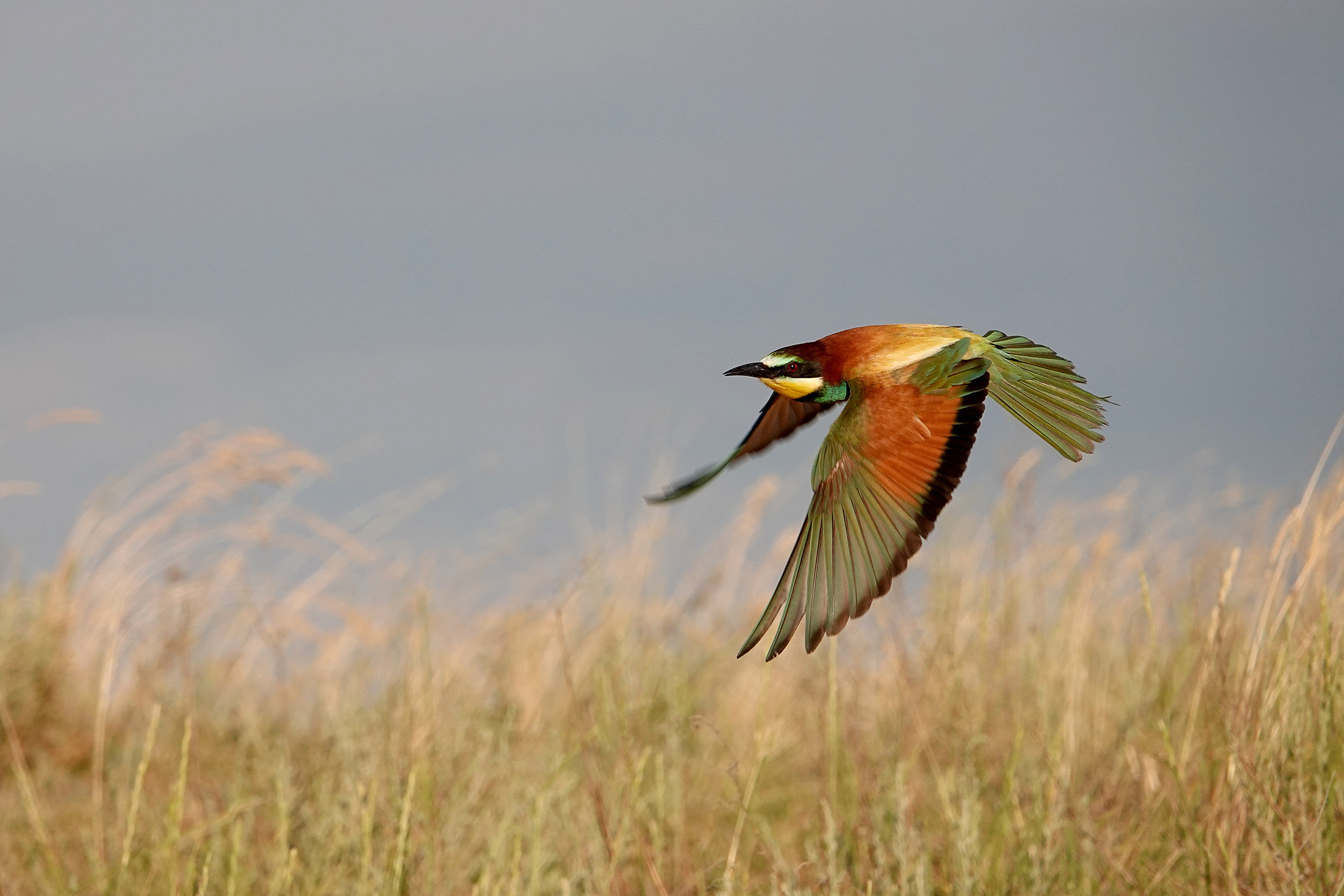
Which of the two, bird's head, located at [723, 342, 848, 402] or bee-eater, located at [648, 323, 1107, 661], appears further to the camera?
bird's head, located at [723, 342, 848, 402]

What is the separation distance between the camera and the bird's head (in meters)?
1.87

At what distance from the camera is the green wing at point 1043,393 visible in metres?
2.12

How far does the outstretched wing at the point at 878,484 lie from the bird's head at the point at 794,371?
0.08 m

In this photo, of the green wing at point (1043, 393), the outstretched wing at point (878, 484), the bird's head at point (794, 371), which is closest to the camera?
the outstretched wing at point (878, 484)

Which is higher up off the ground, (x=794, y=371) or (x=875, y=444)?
(x=794, y=371)

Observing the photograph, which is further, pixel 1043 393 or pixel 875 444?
pixel 1043 393

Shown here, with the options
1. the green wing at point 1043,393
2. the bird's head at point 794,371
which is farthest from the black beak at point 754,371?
the green wing at point 1043,393

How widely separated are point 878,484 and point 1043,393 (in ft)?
1.56

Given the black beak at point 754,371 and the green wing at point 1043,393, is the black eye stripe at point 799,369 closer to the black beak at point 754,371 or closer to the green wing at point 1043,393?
the black beak at point 754,371

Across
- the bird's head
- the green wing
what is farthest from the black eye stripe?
the green wing

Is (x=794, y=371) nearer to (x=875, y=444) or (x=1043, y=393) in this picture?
(x=875, y=444)

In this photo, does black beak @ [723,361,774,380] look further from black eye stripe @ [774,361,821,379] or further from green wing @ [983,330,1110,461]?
green wing @ [983,330,1110,461]

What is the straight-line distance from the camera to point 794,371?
189cm

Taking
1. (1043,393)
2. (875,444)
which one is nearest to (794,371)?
(875,444)
